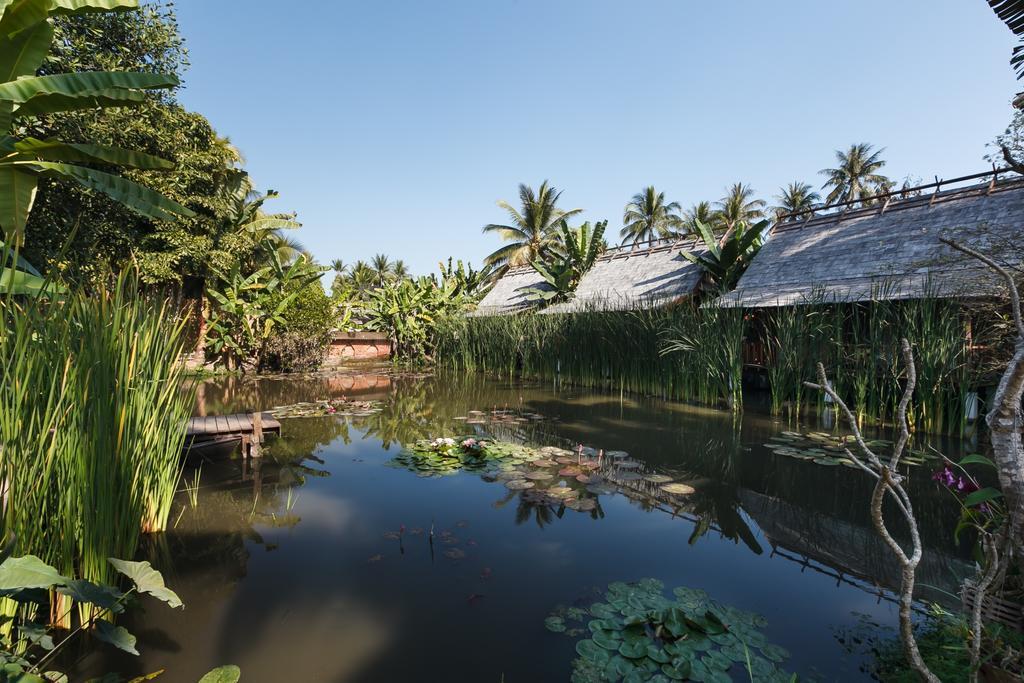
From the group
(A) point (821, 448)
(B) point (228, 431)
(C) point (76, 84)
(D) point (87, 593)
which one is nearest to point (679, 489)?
(A) point (821, 448)

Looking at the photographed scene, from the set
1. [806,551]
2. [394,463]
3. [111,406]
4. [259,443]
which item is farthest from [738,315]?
[111,406]

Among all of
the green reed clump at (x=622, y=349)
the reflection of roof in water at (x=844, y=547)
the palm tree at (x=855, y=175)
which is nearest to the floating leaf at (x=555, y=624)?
the reflection of roof in water at (x=844, y=547)

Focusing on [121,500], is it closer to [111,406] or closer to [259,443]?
[111,406]

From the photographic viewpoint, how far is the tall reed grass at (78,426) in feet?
6.17

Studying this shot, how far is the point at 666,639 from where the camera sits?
230 cm

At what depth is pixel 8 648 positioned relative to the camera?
1.80 m

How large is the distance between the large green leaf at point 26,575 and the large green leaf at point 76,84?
12.1 ft

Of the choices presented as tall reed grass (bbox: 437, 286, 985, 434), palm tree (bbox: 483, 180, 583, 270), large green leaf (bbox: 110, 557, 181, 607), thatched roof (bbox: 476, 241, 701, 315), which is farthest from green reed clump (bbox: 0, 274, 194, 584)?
palm tree (bbox: 483, 180, 583, 270)

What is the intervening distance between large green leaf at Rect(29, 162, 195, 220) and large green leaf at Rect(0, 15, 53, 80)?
2.54 feet

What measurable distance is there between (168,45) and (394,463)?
12594 mm

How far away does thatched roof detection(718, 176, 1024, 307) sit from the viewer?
293 inches

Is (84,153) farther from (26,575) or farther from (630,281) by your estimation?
(630,281)

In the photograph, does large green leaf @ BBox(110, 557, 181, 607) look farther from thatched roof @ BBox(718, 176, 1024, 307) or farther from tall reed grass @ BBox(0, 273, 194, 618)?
thatched roof @ BBox(718, 176, 1024, 307)

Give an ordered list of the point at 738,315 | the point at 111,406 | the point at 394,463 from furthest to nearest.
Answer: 1. the point at 738,315
2. the point at 394,463
3. the point at 111,406
